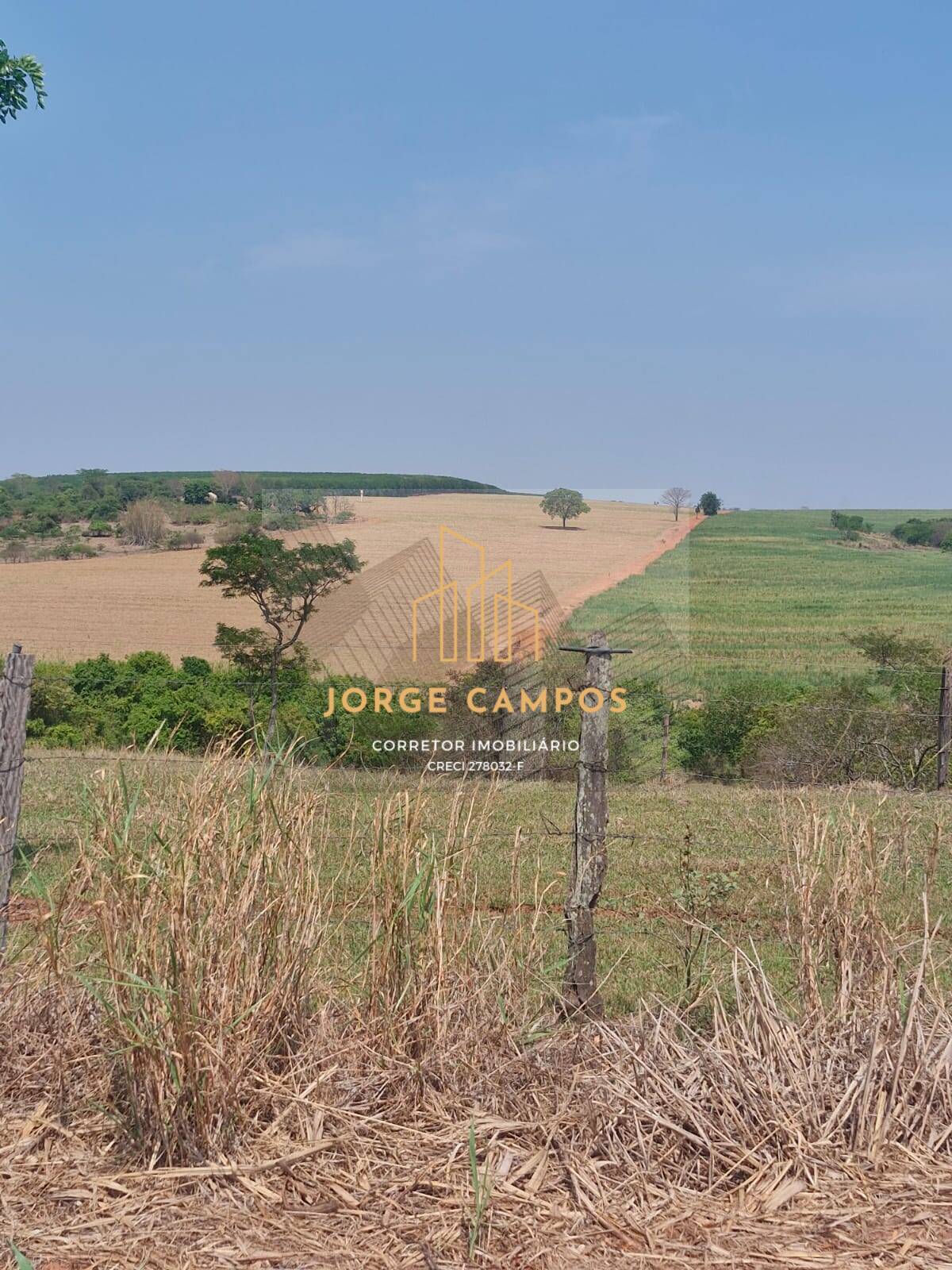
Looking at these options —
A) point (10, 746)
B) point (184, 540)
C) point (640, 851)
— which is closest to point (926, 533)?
point (184, 540)

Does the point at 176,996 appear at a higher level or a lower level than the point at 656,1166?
higher

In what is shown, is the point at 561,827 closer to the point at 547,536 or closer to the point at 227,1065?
the point at 227,1065

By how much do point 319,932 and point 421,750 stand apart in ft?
32.9

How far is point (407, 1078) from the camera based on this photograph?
294cm

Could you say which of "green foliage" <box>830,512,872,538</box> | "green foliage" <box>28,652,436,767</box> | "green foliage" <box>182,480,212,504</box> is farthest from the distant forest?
"green foliage" <box>830,512,872,538</box>

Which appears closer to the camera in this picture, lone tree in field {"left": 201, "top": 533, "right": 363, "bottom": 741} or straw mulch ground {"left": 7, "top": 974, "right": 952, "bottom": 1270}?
straw mulch ground {"left": 7, "top": 974, "right": 952, "bottom": 1270}

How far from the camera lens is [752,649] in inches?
1454

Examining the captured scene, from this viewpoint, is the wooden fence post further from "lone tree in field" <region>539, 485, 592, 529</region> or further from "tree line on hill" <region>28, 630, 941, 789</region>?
"lone tree in field" <region>539, 485, 592, 529</region>

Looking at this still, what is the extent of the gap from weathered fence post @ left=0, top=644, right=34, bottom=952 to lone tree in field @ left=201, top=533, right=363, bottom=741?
1127cm

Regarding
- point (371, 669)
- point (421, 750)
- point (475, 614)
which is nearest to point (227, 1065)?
point (421, 750)

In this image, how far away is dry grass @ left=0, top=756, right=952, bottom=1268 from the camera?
2451 millimetres

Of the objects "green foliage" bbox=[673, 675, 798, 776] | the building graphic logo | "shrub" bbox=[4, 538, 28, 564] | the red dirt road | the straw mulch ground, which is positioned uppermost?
"shrub" bbox=[4, 538, 28, 564]

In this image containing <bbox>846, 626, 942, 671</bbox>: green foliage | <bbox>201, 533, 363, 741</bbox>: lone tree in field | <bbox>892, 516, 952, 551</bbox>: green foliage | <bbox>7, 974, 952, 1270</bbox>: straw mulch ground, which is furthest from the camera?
<bbox>892, 516, 952, 551</bbox>: green foliage

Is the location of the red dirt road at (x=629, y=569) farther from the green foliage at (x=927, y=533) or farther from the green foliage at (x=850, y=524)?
the green foliage at (x=850, y=524)
